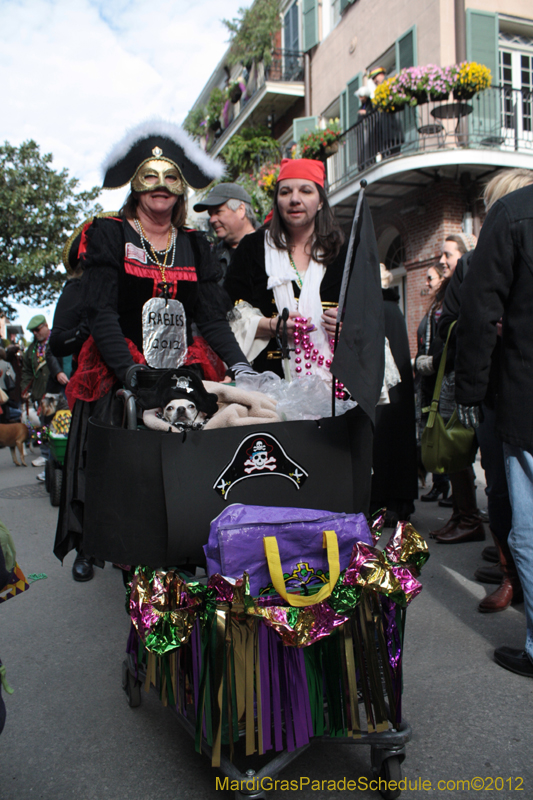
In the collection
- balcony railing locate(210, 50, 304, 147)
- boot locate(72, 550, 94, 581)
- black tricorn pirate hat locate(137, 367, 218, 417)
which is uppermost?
balcony railing locate(210, 50, 304, 147)

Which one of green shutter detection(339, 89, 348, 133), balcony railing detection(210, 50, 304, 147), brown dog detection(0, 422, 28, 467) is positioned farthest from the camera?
balcony railing detection(210, 50, 304, 147)

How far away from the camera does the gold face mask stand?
7.57 ft

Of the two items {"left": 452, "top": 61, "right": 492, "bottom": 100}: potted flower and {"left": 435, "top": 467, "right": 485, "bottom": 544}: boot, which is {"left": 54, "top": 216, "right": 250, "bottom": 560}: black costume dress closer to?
{"left": 435, "top": 467, "right": 485, "bottom": 544}: boot

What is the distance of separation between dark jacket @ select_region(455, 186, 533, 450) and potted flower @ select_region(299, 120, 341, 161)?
11.6 m

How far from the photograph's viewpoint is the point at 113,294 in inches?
87.0

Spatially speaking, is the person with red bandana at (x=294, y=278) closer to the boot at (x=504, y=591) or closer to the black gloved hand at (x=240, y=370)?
the black gloved hand at (x=240, y=370)

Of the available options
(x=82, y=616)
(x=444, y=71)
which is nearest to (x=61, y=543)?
(x=82, y=616)

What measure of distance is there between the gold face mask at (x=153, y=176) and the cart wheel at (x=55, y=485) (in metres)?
3.88

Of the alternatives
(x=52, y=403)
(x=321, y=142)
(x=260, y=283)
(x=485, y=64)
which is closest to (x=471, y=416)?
(x=260, y=283)

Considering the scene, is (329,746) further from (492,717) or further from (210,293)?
(210,293)

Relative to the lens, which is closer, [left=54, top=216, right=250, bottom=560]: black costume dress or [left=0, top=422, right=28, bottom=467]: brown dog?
[left=54, top=216, right=250, bottom=560]: black costume dress

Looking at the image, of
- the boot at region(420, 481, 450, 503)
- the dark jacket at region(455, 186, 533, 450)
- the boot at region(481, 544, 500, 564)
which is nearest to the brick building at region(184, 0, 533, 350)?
the boot at region(420, 481, 450, 503)

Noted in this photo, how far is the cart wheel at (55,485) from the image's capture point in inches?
223

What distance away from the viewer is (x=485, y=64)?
1092cm
